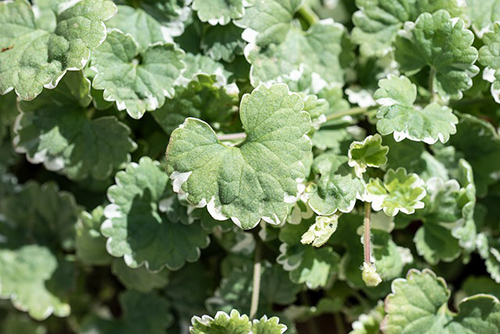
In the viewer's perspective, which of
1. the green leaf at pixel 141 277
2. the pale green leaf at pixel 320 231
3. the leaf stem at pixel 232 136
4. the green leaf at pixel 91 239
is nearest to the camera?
the pale green leaf at pixel 320 231

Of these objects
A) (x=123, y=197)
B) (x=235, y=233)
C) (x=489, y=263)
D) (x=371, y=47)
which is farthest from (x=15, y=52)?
(x=489, y=263)

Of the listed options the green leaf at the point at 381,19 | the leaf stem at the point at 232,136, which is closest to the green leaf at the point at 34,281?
the leaf stem at the point at 232,136

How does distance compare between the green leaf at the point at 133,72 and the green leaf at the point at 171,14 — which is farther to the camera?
the green leaf at the point at 171,14

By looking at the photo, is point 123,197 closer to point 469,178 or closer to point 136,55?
point 136,55

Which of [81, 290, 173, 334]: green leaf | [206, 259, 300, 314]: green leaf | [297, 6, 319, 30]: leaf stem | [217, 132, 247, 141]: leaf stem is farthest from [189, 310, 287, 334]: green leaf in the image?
[297, 6, 319, 30]: leaf stem

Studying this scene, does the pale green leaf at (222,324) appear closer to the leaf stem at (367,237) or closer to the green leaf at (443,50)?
the leaf stem at (367,237)

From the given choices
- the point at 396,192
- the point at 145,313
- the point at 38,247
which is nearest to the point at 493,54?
the point at 396,192

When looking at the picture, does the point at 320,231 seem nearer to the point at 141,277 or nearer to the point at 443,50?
the point at 443,50
